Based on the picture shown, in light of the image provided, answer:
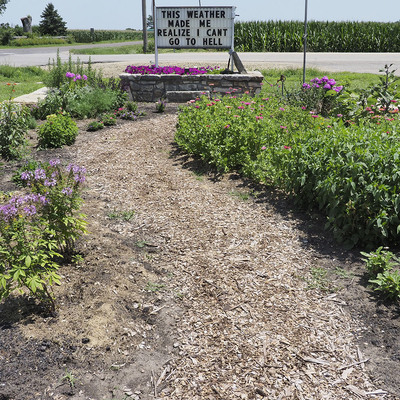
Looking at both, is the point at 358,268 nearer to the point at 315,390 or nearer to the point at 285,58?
the point at 315,390

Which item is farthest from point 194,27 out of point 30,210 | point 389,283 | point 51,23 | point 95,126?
point 51,23

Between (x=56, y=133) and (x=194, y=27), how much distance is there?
5489 mm

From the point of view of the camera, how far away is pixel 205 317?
3.47 metres

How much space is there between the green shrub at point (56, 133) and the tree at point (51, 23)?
44800 millimetres

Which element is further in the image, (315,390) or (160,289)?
(160,289)

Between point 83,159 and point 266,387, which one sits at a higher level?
point 83,159

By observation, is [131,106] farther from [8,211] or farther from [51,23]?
[51,23]

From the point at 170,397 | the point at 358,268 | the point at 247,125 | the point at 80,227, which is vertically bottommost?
the point at 170,397

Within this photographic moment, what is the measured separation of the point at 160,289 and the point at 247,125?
3135mm

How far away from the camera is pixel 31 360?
9.77 feet

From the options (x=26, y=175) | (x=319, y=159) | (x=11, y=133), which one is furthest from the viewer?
(x=11, y=133)

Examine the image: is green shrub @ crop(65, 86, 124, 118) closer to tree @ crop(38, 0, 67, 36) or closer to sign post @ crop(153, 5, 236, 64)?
sign post @ crop(153, 5, 236, 64)

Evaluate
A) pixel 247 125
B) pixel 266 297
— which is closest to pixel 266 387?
pixel 266 297

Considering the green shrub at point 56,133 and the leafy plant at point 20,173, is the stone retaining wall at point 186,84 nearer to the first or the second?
the green shrub at point 56,133
